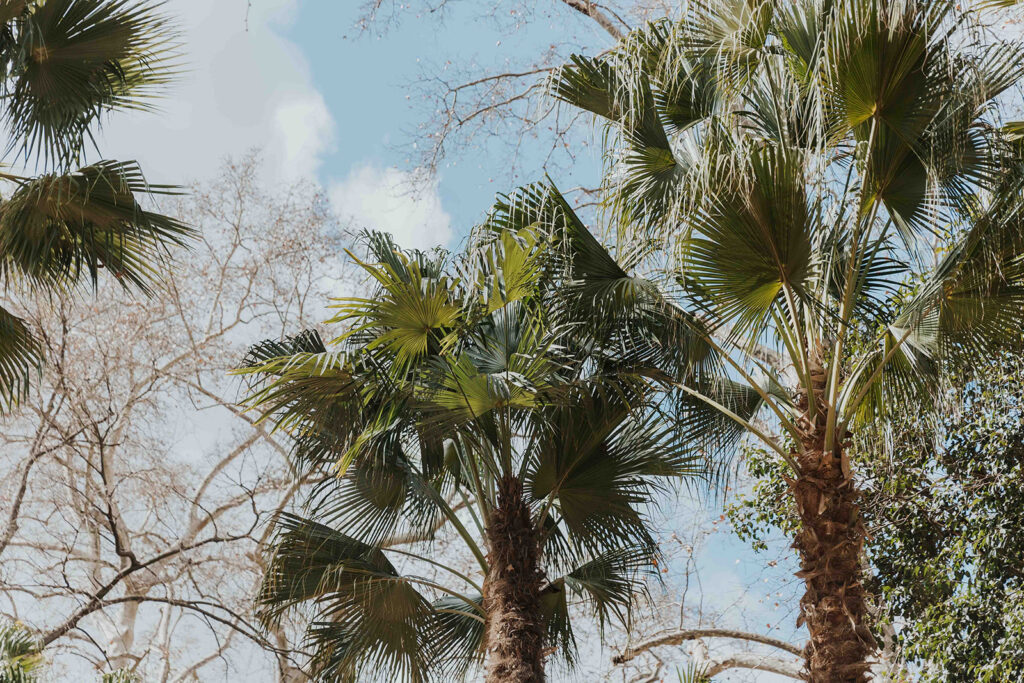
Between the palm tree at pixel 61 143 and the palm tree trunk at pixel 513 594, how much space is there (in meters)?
2.37

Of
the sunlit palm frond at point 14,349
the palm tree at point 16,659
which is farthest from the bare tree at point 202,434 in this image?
the palm tree at point 16,659

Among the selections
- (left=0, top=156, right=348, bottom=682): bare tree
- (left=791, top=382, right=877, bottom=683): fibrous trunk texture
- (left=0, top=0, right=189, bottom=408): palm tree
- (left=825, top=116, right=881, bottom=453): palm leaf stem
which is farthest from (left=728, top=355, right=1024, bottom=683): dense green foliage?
(left=0, top=156, right=348, bottom=682): bare tree

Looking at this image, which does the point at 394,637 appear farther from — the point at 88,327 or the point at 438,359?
the point at 88,327

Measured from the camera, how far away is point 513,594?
5148mm

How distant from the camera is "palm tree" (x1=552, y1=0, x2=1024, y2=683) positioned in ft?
14.7

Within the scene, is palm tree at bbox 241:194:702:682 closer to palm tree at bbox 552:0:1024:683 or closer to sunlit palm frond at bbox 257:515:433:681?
sunlit palm frond at bbox 257:515:433:681

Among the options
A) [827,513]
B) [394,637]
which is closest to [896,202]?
[827,513]

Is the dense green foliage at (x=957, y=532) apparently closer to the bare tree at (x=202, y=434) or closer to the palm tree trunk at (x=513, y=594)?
the palm tree trunk at (x=513, y=594)

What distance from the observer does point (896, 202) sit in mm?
5059

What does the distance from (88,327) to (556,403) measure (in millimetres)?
6833

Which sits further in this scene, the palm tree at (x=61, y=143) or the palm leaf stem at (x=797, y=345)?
the palm tree at (x=61, y=143)

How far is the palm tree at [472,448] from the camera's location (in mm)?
4891

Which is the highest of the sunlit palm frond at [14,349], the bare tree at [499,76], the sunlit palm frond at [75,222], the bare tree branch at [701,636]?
the bare tree at [499,76]

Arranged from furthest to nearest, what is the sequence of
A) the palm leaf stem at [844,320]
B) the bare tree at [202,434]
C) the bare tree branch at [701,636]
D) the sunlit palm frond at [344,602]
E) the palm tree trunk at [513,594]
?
1. the bare tree at [202,434]
2. the bare tree branch at [701,636]
3. the sunlit palm frond at [344,602]
4. the palm tree trunk at [513,594]
5. the palm leaf stem at [844,320]
